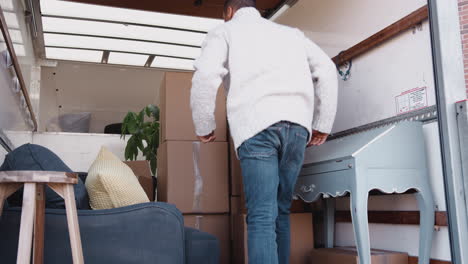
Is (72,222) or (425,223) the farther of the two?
(425,223)

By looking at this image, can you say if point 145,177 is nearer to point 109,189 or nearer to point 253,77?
point 109,189

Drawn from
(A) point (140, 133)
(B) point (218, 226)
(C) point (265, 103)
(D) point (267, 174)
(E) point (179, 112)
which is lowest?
(B) point (218, 226)

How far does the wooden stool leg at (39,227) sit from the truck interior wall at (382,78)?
168 cm

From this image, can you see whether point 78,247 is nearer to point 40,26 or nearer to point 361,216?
point 361,216

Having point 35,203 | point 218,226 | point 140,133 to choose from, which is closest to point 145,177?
point 140,133

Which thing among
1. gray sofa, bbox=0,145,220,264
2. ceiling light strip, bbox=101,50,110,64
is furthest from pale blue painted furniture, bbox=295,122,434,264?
ceiling light strip, bbox=101,50,110,64

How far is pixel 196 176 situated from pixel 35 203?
1.42 metres

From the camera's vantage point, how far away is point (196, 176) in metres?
2.92

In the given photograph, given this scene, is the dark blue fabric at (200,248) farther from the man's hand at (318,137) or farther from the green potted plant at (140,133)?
the green potted plant at (140,133)

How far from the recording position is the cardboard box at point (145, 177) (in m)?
3.70

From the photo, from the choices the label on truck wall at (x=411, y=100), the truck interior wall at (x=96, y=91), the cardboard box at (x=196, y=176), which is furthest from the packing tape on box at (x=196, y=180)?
the truck interior wall at (x=96, y=91)

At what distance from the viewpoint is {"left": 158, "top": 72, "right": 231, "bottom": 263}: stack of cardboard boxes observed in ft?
9.50

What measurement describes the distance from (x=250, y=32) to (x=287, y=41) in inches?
6.4

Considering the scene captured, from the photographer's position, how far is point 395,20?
98.6 inches
